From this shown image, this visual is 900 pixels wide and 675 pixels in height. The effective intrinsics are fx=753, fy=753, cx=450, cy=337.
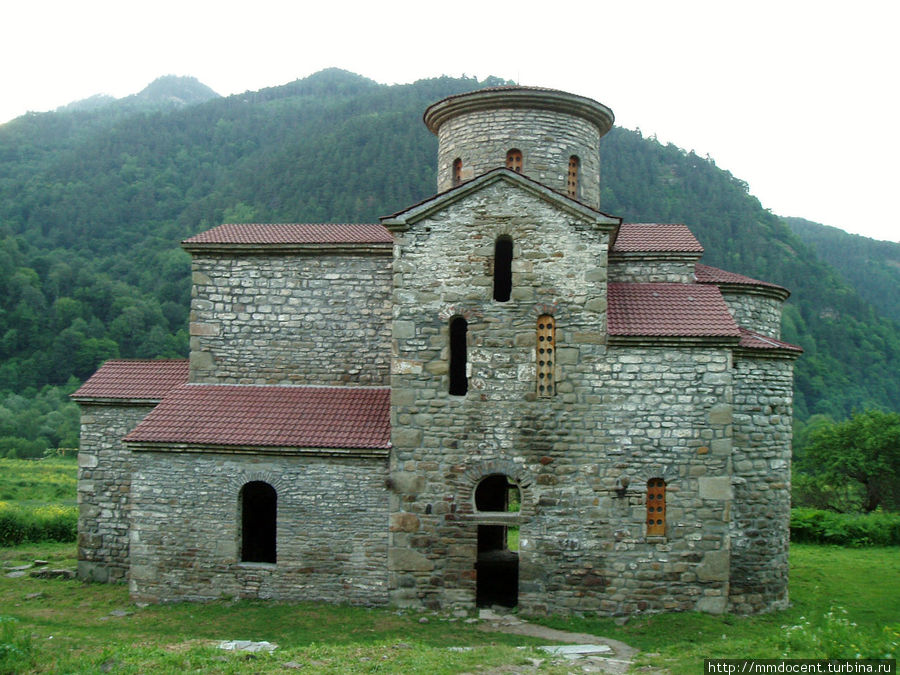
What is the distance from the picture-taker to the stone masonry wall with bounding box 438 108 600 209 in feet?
49.1

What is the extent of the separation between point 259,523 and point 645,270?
28.9 ft

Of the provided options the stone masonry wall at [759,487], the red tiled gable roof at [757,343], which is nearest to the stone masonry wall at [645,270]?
the red tiled gable roof at [757,343]

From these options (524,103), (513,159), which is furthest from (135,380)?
(524,103)

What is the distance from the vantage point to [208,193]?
67312 millimetres

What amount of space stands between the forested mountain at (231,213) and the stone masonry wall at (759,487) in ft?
139

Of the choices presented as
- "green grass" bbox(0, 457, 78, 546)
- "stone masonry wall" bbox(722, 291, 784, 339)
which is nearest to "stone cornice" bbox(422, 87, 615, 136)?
"stone masonry wall" bbox(722, 291, 784, 339)

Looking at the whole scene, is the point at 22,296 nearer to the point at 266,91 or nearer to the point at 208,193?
the point at 208,193

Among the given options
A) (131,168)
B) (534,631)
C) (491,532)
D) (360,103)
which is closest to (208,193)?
(131,168)

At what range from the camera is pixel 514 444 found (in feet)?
40.1

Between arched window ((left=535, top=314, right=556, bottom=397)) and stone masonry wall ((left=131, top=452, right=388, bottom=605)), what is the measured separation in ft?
9.73

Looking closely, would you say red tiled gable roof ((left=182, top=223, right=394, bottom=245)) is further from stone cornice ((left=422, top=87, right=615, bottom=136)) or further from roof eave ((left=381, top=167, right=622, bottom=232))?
stone cornice ((left=422, top=87, right=615, bottom=136))

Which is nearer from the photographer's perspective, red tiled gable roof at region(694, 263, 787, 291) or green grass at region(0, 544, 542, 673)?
green grass at region(0, 544, 542, 673)

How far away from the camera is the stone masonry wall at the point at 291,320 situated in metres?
14.2

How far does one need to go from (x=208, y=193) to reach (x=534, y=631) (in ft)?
206
